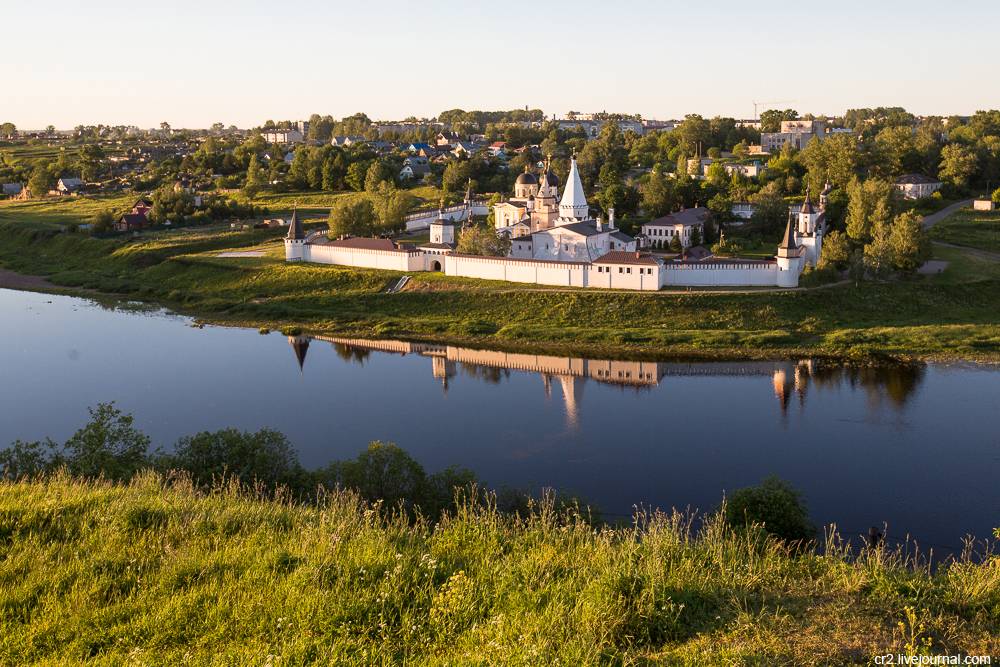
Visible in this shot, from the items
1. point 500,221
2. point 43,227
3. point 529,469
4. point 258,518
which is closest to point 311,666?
point 258,518

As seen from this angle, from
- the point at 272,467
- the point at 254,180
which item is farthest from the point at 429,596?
the point at 254,180

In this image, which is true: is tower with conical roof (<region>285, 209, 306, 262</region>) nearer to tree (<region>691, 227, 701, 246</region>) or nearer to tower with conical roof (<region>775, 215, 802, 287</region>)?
tree (<region>691, 227, 701, 246</region>)

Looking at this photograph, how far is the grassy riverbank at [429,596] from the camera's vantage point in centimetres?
476

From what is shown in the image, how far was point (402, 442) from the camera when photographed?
16078mm

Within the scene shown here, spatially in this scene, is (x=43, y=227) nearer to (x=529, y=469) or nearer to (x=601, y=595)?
(x=529, y=469)

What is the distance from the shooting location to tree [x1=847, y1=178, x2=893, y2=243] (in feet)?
98.8

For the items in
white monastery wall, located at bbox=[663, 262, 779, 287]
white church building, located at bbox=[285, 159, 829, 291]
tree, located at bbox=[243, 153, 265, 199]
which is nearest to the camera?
white monastery wall, located at bbox=[663, 262, 779, 287]

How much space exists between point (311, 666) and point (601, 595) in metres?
1.76

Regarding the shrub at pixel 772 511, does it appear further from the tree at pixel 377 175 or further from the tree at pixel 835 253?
the tree at pixel 377 175

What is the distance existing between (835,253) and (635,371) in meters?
10.3

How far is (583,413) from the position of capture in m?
18.0

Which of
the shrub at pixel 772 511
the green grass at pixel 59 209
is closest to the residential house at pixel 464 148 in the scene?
the green grass at pixel 59 209

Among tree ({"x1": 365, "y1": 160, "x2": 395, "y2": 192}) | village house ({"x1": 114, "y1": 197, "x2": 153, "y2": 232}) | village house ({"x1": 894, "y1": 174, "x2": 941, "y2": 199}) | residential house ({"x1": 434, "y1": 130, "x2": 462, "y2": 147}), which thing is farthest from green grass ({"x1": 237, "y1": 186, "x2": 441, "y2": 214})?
residential house ({"x1": 434, "y1": 130, "x2": 462, "y2": 147})

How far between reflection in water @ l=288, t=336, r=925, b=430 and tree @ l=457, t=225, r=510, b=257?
281 inches
